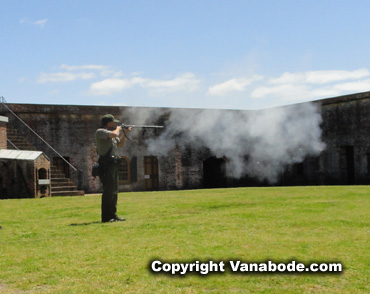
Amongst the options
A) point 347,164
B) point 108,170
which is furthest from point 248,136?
point 108,170

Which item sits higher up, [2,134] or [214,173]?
[2,134]

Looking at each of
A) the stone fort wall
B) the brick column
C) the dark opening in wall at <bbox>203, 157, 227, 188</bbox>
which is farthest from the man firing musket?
the dark opening in wall at <bbox>203, 157, 227, 188</bbox>

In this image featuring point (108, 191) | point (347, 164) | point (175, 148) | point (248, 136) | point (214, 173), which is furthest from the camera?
point (214, 173)

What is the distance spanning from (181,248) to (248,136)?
20468 millimetres

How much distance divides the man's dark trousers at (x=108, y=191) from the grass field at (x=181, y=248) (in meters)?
0.25

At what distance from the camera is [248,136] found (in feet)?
82.6

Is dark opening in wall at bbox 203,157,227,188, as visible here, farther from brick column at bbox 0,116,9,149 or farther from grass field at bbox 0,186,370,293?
grass field at bbox 0,186,370,293

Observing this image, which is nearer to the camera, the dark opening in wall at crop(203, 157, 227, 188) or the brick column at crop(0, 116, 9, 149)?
the brick column at crop(0, 116, 9, 149)

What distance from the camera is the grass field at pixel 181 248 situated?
12.2 ft

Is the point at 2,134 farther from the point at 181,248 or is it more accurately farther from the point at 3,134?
the point at 181,248

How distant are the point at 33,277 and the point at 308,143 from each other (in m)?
21.3

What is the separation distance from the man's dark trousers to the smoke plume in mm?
15604

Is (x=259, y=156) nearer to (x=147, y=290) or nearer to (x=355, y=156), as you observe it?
(x=355, y=156)

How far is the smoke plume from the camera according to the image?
2386 centimetres
